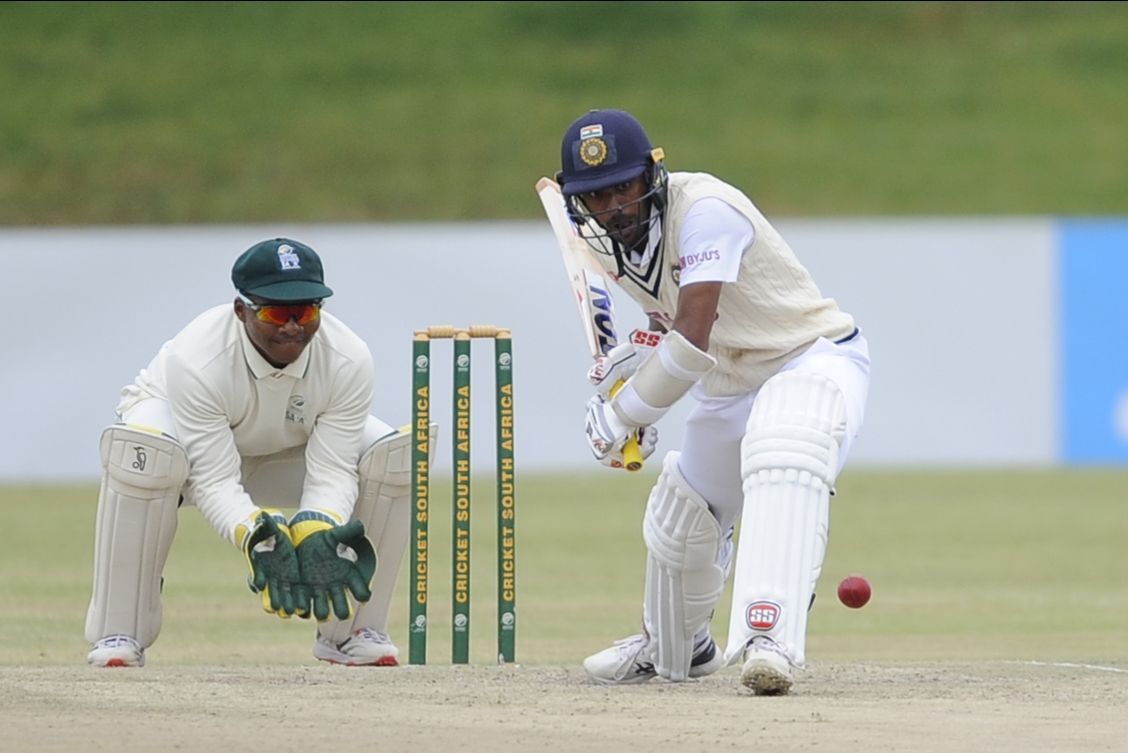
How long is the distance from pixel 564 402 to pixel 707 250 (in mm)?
8295

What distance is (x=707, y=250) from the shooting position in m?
4.65

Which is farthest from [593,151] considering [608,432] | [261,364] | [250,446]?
[250,446]

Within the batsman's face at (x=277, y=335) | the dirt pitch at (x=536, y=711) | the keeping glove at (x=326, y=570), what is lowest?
the dirt pitch at (x=536, y=711)

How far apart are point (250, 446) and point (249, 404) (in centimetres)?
19

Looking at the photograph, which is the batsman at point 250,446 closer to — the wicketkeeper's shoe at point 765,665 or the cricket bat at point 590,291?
the cricket bat at point 590,291

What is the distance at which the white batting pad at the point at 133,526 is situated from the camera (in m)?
5.40

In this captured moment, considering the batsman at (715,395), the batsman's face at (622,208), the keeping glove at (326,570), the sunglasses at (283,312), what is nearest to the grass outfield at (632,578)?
the keeping glove at (326,570)

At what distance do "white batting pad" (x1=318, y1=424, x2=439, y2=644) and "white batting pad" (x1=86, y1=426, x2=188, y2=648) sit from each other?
0.49m

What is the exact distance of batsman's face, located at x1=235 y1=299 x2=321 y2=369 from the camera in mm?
5320

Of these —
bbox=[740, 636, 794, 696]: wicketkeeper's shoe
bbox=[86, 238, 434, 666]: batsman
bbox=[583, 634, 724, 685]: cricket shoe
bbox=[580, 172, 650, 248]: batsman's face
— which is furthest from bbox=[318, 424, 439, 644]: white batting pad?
bbox=[740, 636, 794, 696]: wicketkeeper's shoe

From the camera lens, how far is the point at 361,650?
5723 mm

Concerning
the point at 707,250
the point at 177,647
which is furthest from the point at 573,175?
the point at 177,647

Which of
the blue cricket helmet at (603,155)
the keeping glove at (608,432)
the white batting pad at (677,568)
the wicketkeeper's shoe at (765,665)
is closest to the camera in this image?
the wicketkeeper's shoe at (765,665)

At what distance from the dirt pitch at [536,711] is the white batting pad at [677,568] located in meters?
0.11
